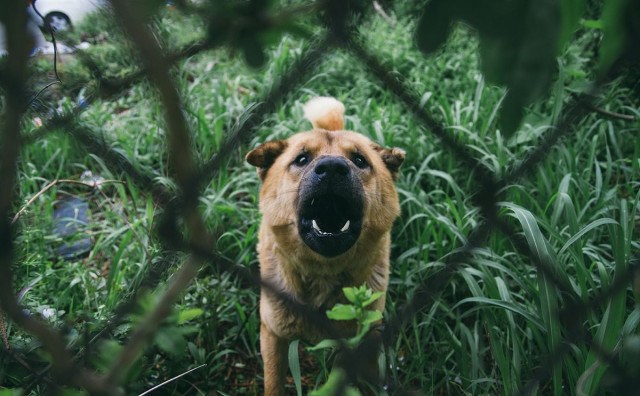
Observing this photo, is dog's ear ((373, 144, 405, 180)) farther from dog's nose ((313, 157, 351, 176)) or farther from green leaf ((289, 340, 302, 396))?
green leaf ((289, 340, 302, 396))

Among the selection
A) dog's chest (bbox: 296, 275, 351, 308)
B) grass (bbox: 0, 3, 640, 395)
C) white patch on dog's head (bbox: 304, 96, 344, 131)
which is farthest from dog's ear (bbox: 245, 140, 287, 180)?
dog's chest (bbox: 296, 275, 351, 308)

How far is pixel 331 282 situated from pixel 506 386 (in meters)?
0.88

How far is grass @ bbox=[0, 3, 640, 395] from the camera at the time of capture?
2.11 metres

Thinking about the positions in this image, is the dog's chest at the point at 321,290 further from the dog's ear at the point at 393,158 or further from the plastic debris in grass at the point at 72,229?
the plastic debris in grass at the point at 72,229

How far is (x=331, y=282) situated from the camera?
2453 mm

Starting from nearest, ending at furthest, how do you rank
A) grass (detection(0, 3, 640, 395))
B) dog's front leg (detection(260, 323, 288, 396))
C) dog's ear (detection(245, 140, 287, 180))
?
grass (detection(0, 3, 640, 395))
dog's front leg (detection(260, 323, 288, 396))
dog's ear (detection(245, 140, 287, 180))

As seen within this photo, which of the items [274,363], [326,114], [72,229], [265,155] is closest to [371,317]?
[274,363]

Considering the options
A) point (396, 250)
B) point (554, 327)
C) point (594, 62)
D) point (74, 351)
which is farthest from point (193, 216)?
point (594, 62)

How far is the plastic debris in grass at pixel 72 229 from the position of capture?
3121 mm

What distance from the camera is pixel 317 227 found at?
2324 mm

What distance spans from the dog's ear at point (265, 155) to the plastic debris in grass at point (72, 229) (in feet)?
4.03

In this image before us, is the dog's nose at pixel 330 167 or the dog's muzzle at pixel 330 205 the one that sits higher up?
the dog's nose at pixel 330 167

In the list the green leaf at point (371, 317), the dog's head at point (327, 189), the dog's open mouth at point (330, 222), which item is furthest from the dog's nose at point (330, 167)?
the green leaf at point (371, 317)

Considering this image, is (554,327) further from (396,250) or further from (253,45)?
(253,45)
